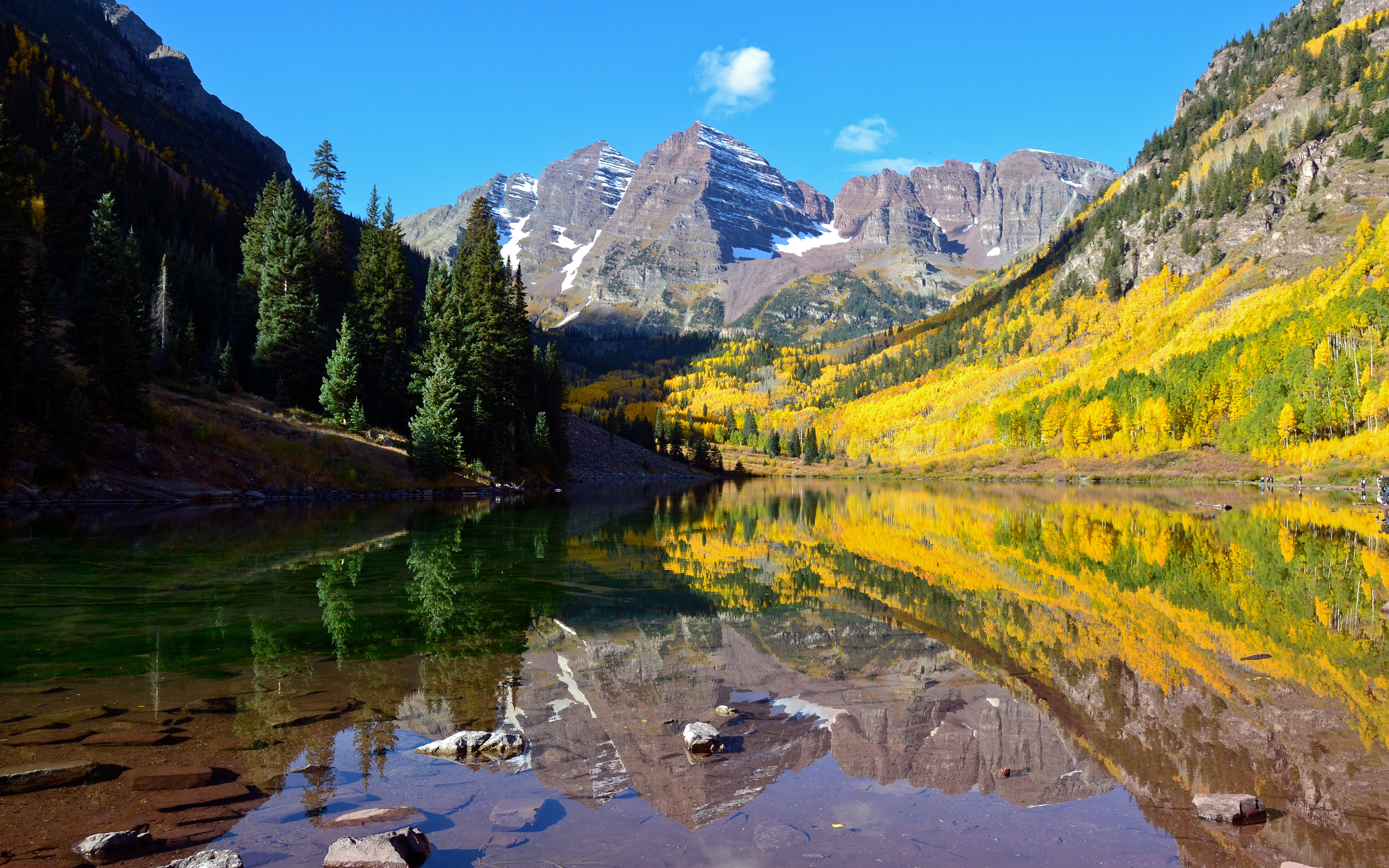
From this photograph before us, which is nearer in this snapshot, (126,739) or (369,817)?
(369,817)

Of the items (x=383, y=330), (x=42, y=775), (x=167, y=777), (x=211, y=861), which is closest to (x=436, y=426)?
(x=383, y=330)

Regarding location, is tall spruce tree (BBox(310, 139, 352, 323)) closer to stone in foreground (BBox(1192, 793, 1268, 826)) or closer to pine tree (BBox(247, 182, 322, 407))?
pine tree (BBox(247, 182, 322, 407))

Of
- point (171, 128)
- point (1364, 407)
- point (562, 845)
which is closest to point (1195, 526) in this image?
point (562, 845)

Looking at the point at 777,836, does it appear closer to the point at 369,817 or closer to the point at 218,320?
the point at 369,817

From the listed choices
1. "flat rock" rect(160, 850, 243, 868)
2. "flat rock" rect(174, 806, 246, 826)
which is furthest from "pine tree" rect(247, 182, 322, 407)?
"flat rock" rect(160, 850, 243, 868)

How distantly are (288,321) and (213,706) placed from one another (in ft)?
199

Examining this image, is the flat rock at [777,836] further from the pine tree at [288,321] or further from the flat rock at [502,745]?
the pine tree at [288,321]

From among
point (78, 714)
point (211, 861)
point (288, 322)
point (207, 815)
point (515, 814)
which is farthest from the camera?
point (288, 322)

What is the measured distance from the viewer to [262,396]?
62.9 meters

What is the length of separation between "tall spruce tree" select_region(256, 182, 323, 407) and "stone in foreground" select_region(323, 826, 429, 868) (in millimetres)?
63559

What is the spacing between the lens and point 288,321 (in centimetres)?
6184

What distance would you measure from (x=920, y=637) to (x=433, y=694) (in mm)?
9672

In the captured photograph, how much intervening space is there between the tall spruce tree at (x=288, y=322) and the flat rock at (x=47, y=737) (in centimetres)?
5899

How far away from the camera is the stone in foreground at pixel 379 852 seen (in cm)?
579
